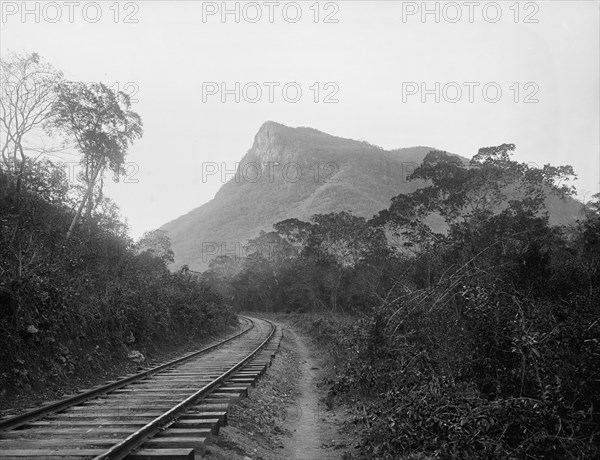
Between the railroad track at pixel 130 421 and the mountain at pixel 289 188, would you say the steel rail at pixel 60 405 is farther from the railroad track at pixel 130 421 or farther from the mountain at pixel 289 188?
the mountain at pixel 289 188

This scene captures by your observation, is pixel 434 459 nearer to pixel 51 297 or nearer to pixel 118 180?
pixel 51 297

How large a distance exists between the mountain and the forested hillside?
71.4 m

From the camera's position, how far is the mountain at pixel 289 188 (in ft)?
363

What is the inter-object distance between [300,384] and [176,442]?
24.6ft

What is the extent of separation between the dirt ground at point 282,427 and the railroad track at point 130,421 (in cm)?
27

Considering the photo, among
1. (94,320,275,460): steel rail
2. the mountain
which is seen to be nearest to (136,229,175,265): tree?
(94,320,275,460): steel rail

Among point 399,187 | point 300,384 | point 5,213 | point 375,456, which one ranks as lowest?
point 300,384

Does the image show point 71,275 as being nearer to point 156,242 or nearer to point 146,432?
point 146,432

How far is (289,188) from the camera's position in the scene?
144 m

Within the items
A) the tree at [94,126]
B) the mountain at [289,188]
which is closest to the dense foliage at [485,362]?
the tree at [94,126]

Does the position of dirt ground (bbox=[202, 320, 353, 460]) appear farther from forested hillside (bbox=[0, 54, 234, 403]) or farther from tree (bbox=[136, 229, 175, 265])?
tree (bbox=[136, 229, 175, 265])

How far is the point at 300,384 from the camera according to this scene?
12.3 metres

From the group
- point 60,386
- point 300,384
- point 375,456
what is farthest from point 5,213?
point 375,456

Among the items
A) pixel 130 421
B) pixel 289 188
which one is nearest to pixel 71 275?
pixel 130 421
